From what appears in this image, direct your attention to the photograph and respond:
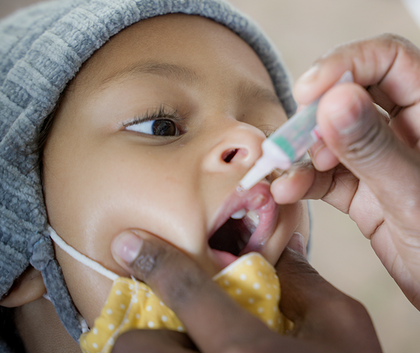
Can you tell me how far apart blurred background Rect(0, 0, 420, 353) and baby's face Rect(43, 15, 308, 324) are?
0.92m

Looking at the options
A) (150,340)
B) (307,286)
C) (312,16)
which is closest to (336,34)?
(312,16)

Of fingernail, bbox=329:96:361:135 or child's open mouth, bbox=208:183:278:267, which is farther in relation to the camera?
child's open mouth, bbox=208:183:278:267

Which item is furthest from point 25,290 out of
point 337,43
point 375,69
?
point 337,43

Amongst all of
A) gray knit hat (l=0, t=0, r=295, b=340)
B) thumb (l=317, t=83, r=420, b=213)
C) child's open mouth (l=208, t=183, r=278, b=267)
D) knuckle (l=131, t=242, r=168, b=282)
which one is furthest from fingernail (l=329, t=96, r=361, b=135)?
gray knit hat (l=0, t=0, r=295, b=340)

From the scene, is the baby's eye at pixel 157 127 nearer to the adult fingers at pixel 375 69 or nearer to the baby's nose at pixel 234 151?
the baby's nose at pixel 234 151

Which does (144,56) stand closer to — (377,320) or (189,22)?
(189,22)

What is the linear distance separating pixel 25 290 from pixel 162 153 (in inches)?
18.9

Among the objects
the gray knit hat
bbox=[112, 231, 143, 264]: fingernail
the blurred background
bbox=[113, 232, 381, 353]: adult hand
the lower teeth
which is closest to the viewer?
bbox=[113, 232, 381, 353]: adult hand

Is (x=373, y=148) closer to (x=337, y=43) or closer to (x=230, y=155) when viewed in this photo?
(x=230, y=155)

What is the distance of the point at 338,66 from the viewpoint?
0.59 metres

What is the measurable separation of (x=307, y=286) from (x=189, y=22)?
2.22 ft

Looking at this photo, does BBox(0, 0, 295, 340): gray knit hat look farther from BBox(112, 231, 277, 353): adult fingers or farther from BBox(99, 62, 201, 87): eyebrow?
BBox(112, 231, 277, 353): adult fingers

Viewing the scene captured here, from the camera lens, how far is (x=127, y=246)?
605 millimetres

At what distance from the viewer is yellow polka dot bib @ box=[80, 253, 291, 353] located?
1.99ft
